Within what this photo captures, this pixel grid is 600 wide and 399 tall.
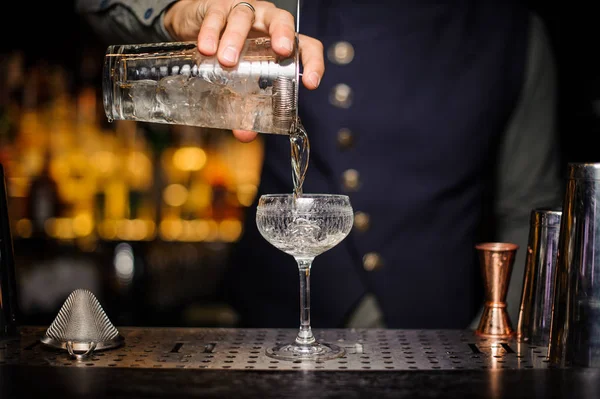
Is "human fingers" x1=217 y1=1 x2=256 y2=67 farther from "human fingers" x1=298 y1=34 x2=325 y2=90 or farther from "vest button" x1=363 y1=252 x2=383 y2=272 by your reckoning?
"vest button" x1=363 y1=252 x2=383 y2=272

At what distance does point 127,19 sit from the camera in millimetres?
2197

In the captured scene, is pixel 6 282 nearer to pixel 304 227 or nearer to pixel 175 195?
pixel 304 227

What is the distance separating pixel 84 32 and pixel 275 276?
1747mm

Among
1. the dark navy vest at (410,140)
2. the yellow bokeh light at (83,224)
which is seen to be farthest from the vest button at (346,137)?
the yellow bokeh light at (83,224)

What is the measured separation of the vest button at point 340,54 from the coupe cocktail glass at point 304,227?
3.03ft

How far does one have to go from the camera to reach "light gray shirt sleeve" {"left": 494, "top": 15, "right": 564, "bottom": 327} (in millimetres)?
2459

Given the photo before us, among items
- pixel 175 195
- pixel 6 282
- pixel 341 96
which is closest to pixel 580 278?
pixel 6 282

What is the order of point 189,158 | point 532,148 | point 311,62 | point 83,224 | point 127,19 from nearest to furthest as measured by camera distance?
point 311,62, point 127,19, point 532,148, point 83,224, point 189,158

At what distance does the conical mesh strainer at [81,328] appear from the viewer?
1406mm

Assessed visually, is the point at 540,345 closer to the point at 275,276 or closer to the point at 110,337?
the point at 110,337

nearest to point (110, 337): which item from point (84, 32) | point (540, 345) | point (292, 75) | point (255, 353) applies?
point (255, 353)

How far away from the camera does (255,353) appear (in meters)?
1.43

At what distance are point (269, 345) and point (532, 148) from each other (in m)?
1.29

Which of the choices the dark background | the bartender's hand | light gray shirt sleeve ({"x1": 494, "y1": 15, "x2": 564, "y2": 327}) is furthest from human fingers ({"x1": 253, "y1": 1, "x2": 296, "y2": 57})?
the dark background
